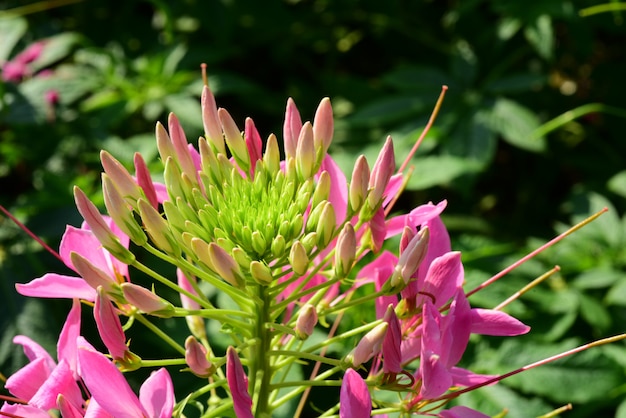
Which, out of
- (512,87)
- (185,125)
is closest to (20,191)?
(185,125)

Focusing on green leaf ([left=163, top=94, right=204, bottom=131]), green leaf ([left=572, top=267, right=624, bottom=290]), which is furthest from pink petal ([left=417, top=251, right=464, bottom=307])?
green leaf ([left=163, top=94, right=204, bottom=131])

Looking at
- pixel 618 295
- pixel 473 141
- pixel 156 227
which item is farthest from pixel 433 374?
pixel 473 141

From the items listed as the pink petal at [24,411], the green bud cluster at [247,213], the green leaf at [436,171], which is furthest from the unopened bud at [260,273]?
the green leaf at [436,171]

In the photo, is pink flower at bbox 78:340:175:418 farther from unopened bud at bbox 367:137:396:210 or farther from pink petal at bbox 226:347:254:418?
unopened bud at bbox 367:137:396:210

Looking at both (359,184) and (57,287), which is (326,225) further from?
(57,287)

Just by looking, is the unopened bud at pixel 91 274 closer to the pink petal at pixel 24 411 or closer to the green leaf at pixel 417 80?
the pink petal at pixel 24 411
